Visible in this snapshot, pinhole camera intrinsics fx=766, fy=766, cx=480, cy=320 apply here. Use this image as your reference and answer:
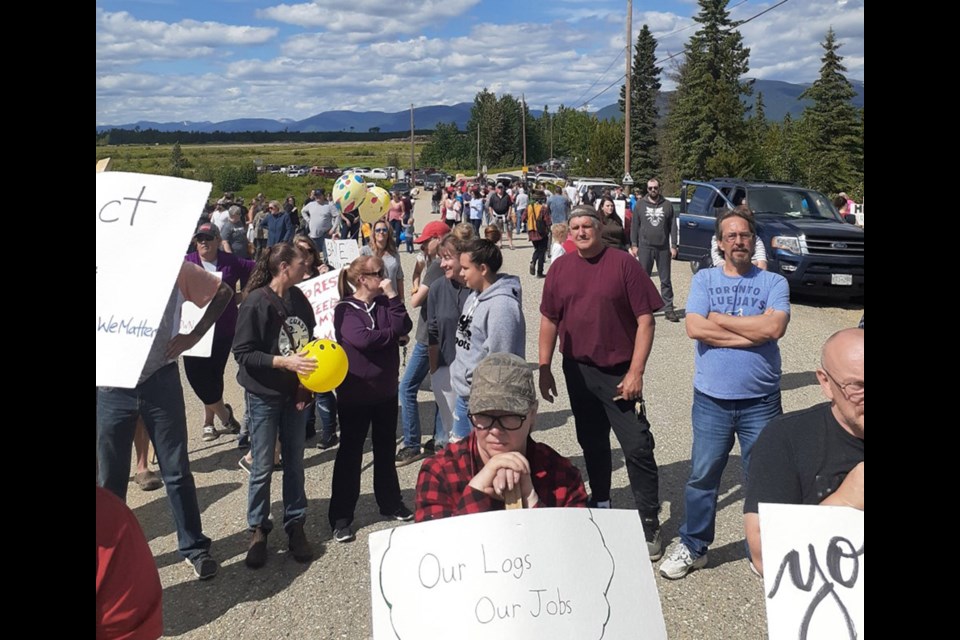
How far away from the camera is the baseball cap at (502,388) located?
2.49 m

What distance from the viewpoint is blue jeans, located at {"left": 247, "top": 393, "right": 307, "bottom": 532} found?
4492 millimetres

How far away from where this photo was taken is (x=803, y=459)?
8.07 feet

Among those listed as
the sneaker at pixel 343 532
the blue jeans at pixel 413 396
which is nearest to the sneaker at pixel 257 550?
the sneaker at pixel 343 532

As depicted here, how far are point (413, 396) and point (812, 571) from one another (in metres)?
4.62

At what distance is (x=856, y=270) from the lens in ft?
40.9

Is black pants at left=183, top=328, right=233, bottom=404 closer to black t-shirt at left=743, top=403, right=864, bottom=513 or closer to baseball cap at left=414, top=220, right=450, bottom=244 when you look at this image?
baseball cap at left=414, top=220, right=450, bottom=244

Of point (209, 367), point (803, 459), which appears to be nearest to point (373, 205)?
point (209, 367)

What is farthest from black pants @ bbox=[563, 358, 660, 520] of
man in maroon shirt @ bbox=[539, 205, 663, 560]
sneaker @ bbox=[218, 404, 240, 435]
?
sneaker @ bbox=[218, 404, 240, 435]

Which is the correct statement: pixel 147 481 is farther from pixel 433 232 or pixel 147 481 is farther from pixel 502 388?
pixel 502 388

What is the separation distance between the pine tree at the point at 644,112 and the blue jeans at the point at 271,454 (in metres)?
58.4

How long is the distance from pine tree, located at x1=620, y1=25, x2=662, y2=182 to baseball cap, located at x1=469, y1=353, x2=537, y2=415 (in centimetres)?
5984

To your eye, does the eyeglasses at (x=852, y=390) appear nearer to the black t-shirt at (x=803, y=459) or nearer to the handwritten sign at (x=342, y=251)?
the black t-shirt at (x=803, y=459)

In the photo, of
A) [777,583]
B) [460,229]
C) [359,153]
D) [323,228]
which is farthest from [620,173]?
[359,153]
